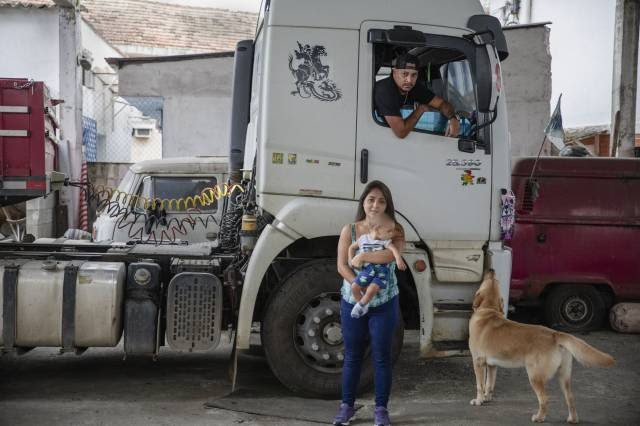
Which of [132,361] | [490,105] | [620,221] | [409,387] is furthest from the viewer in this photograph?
[620,221]

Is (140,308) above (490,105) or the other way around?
the other way around

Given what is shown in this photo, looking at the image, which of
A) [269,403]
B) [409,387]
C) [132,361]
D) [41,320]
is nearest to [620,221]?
[409,387]

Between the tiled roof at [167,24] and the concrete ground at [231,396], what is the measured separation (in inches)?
646

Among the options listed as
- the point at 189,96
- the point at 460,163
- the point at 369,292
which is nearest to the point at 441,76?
the point at 460,163

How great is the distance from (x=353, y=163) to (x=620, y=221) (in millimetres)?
4748

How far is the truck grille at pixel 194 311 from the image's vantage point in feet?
18.7

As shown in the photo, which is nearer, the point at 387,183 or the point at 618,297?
the point at 387,183

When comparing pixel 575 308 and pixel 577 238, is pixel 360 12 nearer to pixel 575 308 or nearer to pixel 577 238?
pixel 577 238

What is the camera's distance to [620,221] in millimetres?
8883

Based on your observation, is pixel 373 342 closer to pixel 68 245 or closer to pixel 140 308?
pixel 140 308

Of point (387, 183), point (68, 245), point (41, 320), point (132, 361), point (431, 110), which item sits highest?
point (431, 110)

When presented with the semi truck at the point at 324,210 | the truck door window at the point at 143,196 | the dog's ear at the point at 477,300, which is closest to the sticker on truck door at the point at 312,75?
the semi truck at the point at 324,210

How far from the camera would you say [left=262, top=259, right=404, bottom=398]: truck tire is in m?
5.64

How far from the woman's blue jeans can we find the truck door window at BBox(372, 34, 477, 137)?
1529mm
